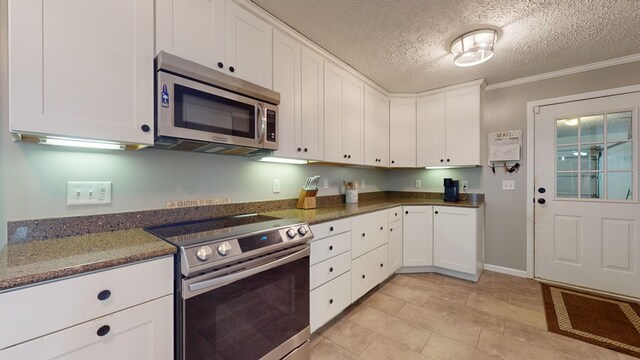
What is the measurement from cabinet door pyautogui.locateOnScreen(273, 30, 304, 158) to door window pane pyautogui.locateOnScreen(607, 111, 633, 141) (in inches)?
126

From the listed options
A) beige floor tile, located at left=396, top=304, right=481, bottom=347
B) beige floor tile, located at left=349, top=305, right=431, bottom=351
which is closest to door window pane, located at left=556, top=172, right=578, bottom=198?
beige floor tile, located at left=396, top=304, right=481, bottom=347

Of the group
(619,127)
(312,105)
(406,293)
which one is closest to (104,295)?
A: (312,105)

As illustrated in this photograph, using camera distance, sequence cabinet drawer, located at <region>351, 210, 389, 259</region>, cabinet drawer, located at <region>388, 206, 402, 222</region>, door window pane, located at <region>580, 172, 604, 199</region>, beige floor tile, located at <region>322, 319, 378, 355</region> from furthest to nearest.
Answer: cabinet drawer, located at <region>388, 206, 402, 222</region>
door window pane, located at <region>580, 172, 604, 199</region>
cabinet drawer, located at <region>351, 210, 389, 259</region>
beige floor tile, located at <region>322, 319, 378, 355</region>

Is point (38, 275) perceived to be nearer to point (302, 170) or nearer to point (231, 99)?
point (231, 99)

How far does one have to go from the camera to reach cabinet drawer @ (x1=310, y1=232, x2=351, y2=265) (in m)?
1.79

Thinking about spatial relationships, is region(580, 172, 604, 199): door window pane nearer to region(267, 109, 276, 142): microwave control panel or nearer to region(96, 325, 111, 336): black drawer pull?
region(267, 109, 276, 142): microwave control panel

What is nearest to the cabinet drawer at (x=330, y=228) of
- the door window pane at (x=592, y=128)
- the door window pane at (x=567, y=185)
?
the door window pane at (x=567, y=185)

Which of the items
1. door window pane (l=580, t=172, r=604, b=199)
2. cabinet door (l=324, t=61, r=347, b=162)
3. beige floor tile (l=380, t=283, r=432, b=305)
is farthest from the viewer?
door window pane (l=580, t=172, r=604, b=199)

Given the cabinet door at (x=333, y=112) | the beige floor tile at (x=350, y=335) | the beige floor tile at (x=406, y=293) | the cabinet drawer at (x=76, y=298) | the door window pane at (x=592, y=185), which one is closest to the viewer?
the cabinet drawer at (x=76, y=298)

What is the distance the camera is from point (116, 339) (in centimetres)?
91

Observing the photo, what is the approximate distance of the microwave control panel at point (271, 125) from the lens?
5.52 feet

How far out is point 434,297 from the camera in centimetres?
248

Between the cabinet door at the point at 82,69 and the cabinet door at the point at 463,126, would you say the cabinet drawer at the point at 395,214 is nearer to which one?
the cabinet door at the point at 463,126

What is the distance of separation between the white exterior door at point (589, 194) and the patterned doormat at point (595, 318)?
0.29 metres
